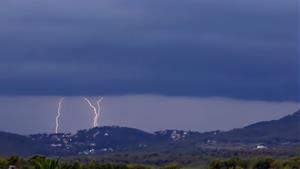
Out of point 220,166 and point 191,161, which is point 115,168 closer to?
point 220,166

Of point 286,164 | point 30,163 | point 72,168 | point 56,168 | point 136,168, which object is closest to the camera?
point 56,168

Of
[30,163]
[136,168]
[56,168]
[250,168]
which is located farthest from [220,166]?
[56,168]

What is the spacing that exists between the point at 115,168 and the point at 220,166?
595 inches

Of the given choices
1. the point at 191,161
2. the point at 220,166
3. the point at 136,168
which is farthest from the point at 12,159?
the point at 191,161

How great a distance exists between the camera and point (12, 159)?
355 ft

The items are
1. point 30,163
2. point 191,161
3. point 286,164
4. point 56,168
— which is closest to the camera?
point 56,168

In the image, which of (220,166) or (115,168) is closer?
(115,168)

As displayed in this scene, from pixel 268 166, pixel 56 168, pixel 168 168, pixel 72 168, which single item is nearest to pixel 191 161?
pixel 268 166

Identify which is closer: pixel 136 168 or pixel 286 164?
pixel 136 168

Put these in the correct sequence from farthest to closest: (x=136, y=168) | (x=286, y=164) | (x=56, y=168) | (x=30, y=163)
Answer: (x=286, y=164) → (x=136, y=168) → (x=30, y=163) → (x=56, y=168)

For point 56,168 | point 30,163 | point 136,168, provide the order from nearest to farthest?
point 56,168 → point 30,163 → point 136,168

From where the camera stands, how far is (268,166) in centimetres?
12119

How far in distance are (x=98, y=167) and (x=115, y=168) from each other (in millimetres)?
2067

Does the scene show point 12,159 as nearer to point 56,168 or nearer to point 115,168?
point 115,168
